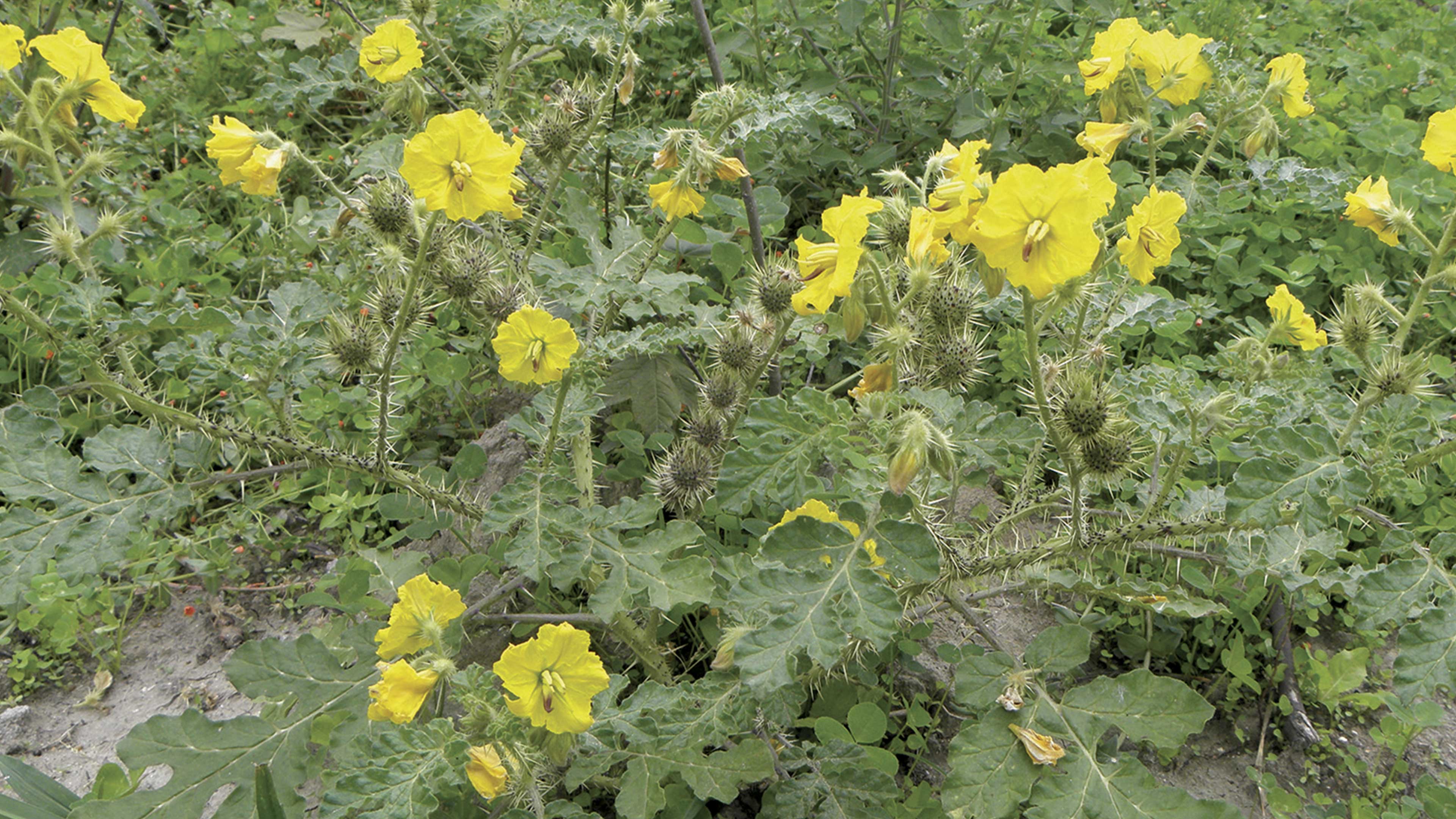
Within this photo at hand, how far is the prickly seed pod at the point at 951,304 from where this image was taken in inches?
78.4

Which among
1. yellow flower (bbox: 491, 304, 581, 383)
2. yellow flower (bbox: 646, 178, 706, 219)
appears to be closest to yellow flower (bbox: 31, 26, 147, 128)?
yellow flower (bbox: 491, 304, 581, 383)

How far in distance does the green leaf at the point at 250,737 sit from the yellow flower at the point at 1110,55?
193 cm

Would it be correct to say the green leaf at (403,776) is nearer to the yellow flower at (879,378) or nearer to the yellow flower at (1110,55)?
the yellow flower at (879,378)

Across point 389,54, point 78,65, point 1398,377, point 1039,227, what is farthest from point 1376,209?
point 78,65

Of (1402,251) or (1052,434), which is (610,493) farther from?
(1402,251)

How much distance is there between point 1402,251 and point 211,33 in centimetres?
460

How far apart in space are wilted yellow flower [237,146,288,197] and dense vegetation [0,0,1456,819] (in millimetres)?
14

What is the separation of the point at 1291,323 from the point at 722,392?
3.96 feet

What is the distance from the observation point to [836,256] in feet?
5.27

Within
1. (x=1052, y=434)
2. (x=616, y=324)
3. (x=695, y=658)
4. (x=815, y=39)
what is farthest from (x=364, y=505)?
(x=815, y=39)

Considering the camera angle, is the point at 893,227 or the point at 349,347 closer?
the point at 893,227

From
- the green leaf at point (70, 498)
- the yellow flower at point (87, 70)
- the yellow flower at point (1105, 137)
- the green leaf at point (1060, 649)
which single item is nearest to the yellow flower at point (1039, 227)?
the yellow flower at point (1105, 137)

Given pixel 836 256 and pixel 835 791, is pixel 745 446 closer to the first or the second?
pixel 836 256

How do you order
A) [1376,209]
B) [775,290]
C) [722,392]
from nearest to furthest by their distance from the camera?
[1376,209], [775,290], [722,392]
